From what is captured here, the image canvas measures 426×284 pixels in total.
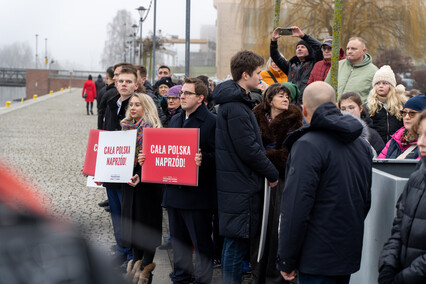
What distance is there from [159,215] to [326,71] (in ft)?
9.49

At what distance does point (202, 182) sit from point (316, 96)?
6.81ft

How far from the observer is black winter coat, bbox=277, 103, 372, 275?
3.67m

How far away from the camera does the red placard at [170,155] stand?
556 centimetres

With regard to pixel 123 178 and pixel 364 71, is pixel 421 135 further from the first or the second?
pixel 364 71

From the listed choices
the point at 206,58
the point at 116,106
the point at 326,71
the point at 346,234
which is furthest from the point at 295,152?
the point at 206,58

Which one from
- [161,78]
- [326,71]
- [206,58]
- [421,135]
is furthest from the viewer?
[206,58]

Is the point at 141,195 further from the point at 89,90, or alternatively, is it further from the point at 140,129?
the point at 89,90

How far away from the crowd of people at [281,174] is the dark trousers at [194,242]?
1 cm

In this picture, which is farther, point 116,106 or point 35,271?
point 116,106

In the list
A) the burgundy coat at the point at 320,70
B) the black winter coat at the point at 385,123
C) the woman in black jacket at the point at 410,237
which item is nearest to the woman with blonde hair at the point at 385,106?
the black winter coat at the point at 385,123

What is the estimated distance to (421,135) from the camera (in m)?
3.46

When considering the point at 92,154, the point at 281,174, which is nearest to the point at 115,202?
the point at 92,154

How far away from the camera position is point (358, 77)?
7.57m

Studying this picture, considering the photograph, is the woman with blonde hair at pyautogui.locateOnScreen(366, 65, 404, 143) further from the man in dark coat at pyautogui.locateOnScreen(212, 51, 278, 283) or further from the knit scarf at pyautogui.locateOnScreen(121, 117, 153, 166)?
the knit scarf at pyautogui.locateOnScreen(121, 117, 153, 166)
